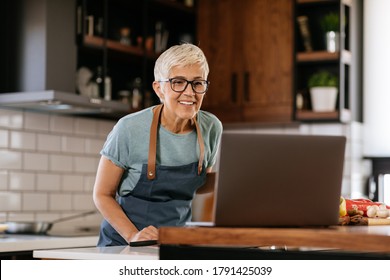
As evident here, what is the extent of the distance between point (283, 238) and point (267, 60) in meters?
3.35

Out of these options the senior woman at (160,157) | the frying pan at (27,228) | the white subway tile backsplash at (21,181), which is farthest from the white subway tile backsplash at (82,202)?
the senior woman at (160,157)

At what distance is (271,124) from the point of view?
16.3 ft

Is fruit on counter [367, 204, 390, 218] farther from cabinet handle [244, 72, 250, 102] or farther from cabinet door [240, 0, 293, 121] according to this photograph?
cabinet handle [244, 72, 250, 102]

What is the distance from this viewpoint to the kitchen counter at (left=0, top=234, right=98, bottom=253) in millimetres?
3139

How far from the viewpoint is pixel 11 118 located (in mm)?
4039

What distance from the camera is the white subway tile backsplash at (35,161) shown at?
4.12 metres

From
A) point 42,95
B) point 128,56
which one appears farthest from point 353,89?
point 42,95

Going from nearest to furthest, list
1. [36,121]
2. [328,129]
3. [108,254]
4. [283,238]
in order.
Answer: [283,238], [108,254], [36,121], [328,129]

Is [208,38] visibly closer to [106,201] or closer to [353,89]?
[353,89]

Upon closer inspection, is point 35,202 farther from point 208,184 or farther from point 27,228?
point 208,184

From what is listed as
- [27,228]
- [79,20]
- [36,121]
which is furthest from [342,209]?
[36,121]

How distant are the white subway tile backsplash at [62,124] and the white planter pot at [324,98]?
1.53m

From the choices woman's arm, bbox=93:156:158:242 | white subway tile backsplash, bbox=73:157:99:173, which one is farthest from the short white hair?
white subway tile backsplash, bbox=73:157:99:173

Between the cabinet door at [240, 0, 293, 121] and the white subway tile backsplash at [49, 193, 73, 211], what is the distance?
4.21 feet
